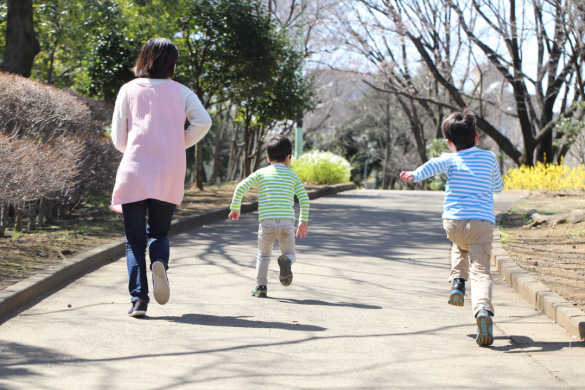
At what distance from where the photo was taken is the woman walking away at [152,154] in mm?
4617

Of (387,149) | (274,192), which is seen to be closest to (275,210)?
(274,192)

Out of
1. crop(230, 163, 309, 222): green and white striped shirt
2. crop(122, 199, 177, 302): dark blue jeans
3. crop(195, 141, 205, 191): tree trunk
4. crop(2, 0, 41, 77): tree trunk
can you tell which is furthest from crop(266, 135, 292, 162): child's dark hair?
crop(195, 141, 205, 191): tree trunk

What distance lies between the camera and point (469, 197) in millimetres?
4453

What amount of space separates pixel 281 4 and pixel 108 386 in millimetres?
23087

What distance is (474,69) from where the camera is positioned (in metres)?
24.5

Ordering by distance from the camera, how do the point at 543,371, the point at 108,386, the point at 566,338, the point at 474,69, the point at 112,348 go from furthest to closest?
the point at 474,69 < the point at 566,338 < the point at 112,348 < the point at 543,371 < the point at 108,386

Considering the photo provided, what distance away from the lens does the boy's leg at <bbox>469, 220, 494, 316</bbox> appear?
170 inches

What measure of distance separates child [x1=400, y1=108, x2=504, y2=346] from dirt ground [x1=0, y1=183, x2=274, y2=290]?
3.32 meters

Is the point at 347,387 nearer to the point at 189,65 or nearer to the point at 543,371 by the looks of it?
the point at 543,371

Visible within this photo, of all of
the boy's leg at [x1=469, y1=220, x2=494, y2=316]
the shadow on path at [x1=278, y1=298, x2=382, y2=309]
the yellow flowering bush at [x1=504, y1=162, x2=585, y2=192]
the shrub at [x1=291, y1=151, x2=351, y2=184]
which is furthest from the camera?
the shrub at [x1=291, y1=151, x2=351, y2=184]

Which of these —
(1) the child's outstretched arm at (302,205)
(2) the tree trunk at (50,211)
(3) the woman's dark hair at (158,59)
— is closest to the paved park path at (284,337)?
(1) the child's outstretched arm at (302,205)

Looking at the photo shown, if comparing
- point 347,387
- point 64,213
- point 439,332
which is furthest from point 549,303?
point 64,213

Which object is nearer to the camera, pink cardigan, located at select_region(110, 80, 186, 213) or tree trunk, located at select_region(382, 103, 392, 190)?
pink cardigan, located at select_region(110, 80, 186, 213)

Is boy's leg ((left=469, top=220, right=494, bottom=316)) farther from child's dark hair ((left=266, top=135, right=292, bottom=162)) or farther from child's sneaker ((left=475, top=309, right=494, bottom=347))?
child's dark hair ((left=266, top=135, right=292, bottom=162))
